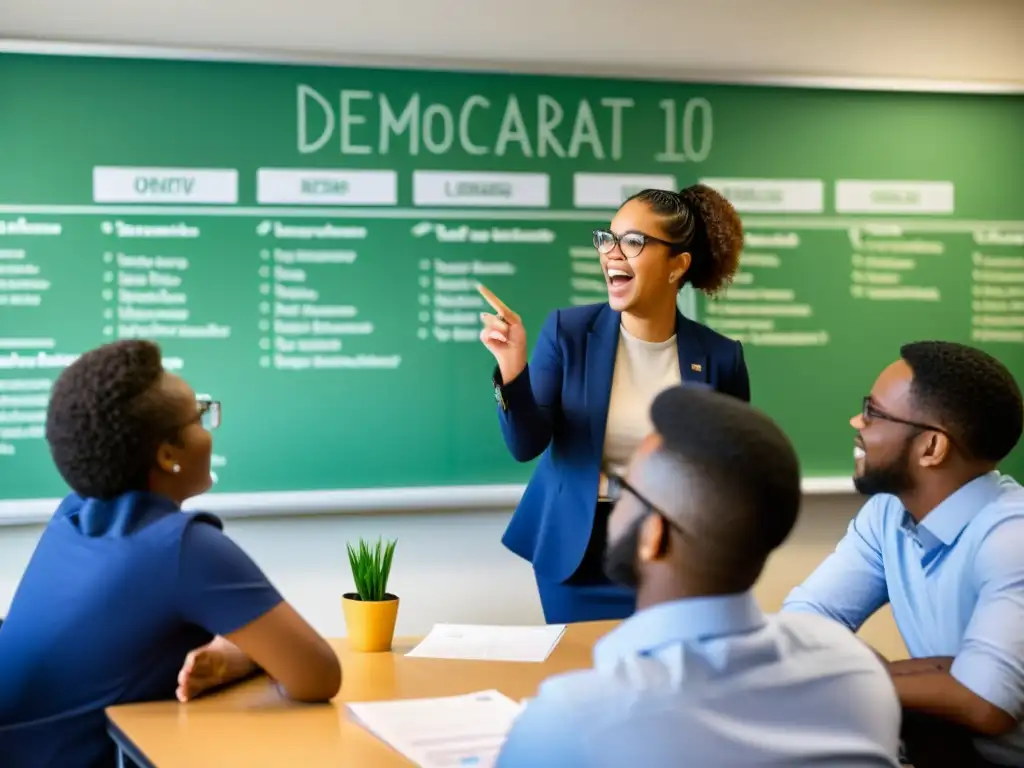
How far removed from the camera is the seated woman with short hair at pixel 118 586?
1.76 metres

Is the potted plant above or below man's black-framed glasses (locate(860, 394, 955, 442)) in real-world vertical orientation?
below

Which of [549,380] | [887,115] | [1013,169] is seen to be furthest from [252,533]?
[1013,169]

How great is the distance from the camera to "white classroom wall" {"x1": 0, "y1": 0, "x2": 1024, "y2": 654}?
11.2ft

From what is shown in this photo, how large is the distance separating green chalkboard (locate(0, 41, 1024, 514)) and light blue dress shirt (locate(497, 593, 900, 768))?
2412 millimetres

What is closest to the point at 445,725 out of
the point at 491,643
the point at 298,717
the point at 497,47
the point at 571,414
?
the point at 298,717

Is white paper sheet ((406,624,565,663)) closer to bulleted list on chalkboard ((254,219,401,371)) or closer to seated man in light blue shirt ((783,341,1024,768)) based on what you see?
seated man in light blue shirt ((783,341,1024,768))

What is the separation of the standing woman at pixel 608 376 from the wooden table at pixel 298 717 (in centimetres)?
52

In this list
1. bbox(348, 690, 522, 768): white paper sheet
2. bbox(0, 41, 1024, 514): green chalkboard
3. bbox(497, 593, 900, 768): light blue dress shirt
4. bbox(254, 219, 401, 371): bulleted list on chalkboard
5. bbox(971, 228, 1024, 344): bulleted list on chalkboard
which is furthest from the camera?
bbox(971, 228, 1024, 344): bulleted list on chalkboard

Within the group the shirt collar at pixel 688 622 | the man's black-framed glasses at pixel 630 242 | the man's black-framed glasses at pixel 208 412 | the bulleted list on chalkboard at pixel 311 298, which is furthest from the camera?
the bulleted list on chalkboard at pixel 311 298

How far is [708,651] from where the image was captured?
3.87 ft

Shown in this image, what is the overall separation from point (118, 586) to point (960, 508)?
1.39 m

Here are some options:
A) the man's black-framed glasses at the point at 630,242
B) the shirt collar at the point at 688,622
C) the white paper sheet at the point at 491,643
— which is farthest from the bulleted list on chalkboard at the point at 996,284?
the shirt collar at the point at 688,622

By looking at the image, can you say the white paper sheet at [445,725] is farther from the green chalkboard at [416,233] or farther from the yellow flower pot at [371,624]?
the green chalkboard at [416,233]

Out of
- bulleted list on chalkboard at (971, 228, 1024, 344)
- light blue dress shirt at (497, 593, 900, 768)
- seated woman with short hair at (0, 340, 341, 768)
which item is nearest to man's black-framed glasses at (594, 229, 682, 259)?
seated woman with short hair at (0, 340, 341, 768)
